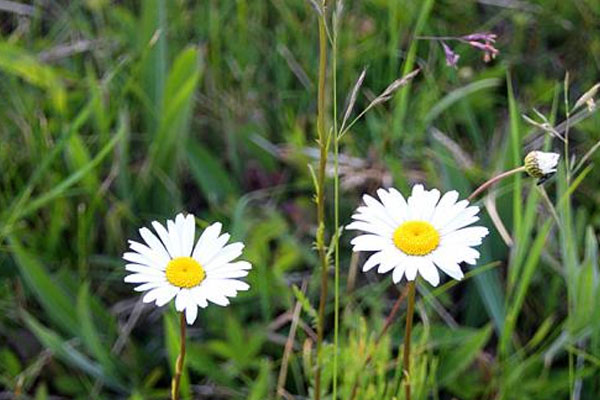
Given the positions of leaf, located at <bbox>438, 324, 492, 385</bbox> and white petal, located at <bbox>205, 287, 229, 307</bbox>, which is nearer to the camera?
white petal, located at <bbox>205, 287, 229, 307</bbox>

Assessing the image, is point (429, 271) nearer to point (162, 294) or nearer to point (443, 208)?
point (443, 208)

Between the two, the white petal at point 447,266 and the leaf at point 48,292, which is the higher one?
the leaf at point 48,292

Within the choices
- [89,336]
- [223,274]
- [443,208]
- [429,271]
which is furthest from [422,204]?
[89,336]

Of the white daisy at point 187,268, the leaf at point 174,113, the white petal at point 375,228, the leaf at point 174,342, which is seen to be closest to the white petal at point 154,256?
the white daisy at point 187,268

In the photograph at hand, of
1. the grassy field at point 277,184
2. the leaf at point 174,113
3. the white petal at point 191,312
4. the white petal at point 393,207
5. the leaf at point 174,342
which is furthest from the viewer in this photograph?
the leaf at point 174,113

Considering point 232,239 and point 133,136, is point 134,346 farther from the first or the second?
point 133,136

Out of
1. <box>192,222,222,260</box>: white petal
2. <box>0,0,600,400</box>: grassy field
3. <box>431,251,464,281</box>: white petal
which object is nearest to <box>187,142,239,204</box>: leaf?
<box>0,0,600,400</box>: grassy field

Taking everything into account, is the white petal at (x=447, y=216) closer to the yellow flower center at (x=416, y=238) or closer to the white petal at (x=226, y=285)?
the yellow flower center at (x=416, y=238)

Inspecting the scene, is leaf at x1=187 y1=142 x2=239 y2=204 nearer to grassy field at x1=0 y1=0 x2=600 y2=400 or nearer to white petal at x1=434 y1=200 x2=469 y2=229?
grassy field at x1=0 y1=0 x2=600 y2=400
